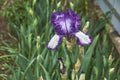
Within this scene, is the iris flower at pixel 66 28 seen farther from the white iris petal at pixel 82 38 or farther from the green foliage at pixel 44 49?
the green foliage at pixel 44 49

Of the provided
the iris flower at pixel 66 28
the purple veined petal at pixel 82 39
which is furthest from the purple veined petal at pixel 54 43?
the purple veined petal at pixel 82 39

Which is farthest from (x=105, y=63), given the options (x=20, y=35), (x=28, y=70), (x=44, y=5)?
(x=44, y=5)

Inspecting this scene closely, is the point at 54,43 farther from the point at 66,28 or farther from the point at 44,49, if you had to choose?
the point at 44,49

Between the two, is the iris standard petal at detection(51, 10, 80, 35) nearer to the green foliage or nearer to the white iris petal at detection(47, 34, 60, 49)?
the white iris petal at detection(47, 34, 60, 49)

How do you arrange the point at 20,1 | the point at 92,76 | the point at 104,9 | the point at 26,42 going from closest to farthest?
the point at 92,76
the point at 26,42
the point at 104,9
the point at 20,1

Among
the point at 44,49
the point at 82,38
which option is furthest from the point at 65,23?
the point at 44,49

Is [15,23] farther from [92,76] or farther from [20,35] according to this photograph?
[92,76]

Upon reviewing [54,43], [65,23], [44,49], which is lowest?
[44,49]

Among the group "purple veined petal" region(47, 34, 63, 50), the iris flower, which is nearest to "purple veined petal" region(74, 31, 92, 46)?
the iris flower
